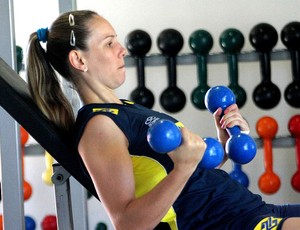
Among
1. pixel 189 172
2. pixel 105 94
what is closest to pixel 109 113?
pixel 105 94

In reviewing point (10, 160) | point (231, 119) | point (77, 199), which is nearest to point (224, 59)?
point (77, 199)

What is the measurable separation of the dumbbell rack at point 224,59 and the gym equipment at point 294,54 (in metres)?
0.09

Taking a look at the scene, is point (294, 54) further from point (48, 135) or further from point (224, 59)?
point (48, 135)

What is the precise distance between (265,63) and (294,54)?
0.17 m

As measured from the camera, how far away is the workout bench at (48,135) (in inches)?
50.3

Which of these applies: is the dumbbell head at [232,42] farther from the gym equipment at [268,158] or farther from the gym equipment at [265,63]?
the gym equipment at [268,158]

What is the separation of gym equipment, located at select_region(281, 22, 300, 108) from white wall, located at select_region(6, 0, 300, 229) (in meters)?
0.30

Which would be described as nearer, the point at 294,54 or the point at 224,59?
the point at 294,54

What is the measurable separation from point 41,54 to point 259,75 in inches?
84.6

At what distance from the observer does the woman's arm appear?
1073 millimetres

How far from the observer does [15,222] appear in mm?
1891

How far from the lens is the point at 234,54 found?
3.06 meters

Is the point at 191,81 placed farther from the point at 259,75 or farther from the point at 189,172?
the point at 189,172

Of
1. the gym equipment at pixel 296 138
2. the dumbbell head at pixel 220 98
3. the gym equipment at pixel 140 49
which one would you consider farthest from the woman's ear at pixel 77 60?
the gym equipment at pixel 296 138
